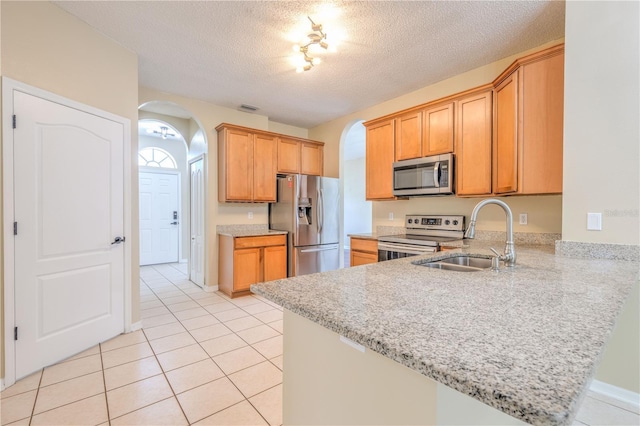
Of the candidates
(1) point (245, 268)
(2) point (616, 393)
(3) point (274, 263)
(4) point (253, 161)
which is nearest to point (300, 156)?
(4) point (253, 161)

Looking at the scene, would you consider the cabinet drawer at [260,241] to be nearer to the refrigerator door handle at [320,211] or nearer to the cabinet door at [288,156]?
the refrigerator door handle at [320,211]

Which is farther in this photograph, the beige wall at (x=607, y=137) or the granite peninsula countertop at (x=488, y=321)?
the beige wall at (x=607, y=137)

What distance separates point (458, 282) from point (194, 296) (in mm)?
3717

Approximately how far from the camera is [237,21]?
92.1 inches

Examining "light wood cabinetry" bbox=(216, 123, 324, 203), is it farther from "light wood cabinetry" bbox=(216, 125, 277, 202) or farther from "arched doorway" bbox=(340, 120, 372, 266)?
"arched doorway" bbox=(340, 120, 372, 266)

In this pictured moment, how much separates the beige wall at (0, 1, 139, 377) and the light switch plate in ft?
12.2

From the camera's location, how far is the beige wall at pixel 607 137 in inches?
67.4

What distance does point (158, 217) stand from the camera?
6.28 m

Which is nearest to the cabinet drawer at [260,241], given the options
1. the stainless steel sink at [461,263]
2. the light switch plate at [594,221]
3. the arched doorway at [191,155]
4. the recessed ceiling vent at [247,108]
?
the arched doorway at [191,155]

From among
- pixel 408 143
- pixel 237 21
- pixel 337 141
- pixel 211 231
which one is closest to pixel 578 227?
pixel 408 143

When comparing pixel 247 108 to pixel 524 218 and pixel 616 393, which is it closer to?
pixel 524 218

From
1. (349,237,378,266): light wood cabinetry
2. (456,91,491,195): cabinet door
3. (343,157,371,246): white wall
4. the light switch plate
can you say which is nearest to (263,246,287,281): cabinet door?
(349,237,378,266): light wood cabinetry

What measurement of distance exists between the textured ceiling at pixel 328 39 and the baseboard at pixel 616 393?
2.67 meters

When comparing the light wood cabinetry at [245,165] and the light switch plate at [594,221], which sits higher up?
the light wood cabinetry at [245,165]
